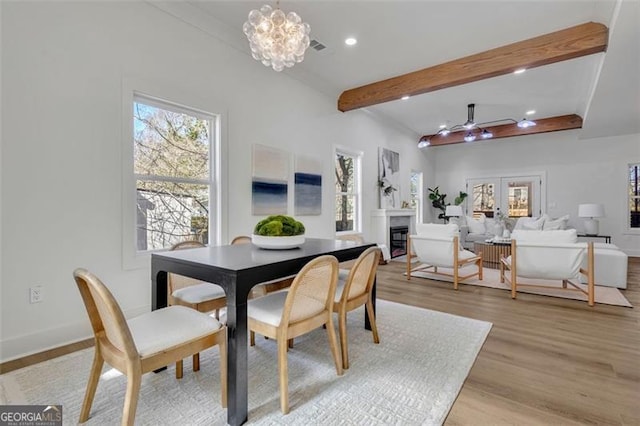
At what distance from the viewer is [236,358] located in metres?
1.45

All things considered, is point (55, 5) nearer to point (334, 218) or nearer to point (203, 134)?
point (203, 134)

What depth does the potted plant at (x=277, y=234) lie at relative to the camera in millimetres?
2059

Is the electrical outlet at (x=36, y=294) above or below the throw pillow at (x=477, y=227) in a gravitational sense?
below

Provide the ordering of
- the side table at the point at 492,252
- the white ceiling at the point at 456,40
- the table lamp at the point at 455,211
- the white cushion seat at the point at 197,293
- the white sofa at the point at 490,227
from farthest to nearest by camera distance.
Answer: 1. the table lamp at the point at 455,211
2. the white sofa at the point at 490,227
3. the side table at the point at 492,252
4. the white ceiling at the point at 456,40
5. the white cushion seat at the point at 197,293

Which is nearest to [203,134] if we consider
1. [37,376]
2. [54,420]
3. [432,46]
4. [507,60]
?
[37,376]

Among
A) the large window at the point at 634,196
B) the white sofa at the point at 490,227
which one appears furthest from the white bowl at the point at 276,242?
the large window at the point at 634,196

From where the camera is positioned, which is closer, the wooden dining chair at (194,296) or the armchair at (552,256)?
the wooden dining chair at (194,296)

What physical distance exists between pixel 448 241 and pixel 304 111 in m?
2.84

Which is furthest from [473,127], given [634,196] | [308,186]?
[634,196]

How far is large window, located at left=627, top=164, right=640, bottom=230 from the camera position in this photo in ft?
22.4

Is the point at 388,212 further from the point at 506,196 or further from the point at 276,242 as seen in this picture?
the point at 276,242

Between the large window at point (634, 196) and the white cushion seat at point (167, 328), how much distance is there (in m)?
9.22

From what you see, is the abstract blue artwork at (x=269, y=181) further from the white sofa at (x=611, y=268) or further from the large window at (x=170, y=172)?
the white sofa at (x=611, y=268)

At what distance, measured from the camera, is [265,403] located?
1.64 m
